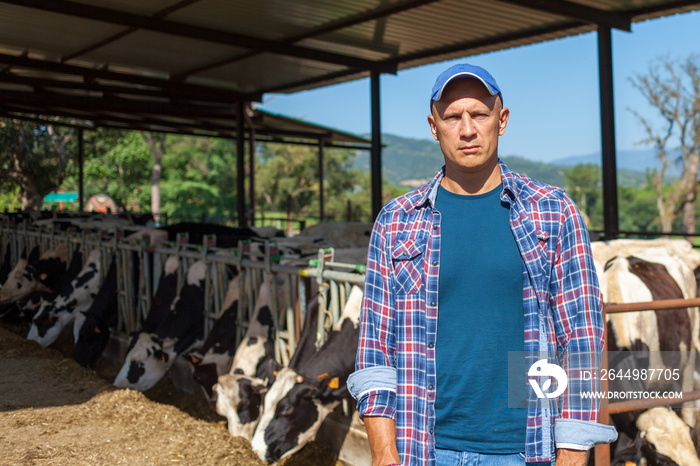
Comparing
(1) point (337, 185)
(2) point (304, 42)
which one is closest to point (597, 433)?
(2) point (304, 42)

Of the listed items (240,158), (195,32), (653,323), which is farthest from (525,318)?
(240,158)

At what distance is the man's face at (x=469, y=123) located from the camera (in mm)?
1788

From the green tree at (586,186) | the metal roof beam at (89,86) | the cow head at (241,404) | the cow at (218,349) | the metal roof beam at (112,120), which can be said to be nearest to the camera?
the cow head at (241,404)

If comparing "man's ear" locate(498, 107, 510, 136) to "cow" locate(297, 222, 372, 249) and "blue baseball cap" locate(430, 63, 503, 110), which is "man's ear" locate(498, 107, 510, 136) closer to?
"blue baseball cap" locate(430, 63, 503, 110)

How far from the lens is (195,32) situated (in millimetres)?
9953

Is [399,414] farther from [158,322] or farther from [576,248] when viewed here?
[158,322]

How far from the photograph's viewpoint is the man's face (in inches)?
70.4

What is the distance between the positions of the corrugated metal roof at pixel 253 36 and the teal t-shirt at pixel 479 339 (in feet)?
22.1

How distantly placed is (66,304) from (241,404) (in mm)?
3726

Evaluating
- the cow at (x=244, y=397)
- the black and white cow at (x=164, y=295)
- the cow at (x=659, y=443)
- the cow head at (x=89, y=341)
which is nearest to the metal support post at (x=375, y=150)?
the black and white cow at (x=164, y=295)

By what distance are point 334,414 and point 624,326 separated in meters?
2.04

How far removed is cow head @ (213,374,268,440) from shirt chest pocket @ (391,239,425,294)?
2.83 metres

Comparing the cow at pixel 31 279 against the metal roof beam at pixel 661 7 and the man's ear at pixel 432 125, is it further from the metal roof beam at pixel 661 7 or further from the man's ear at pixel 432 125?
the metal roof beam at pixel 661 7

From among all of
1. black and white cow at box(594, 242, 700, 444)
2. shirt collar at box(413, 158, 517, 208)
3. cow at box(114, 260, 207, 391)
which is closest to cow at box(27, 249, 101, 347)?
cow at box(114, 260, 207, 391)
